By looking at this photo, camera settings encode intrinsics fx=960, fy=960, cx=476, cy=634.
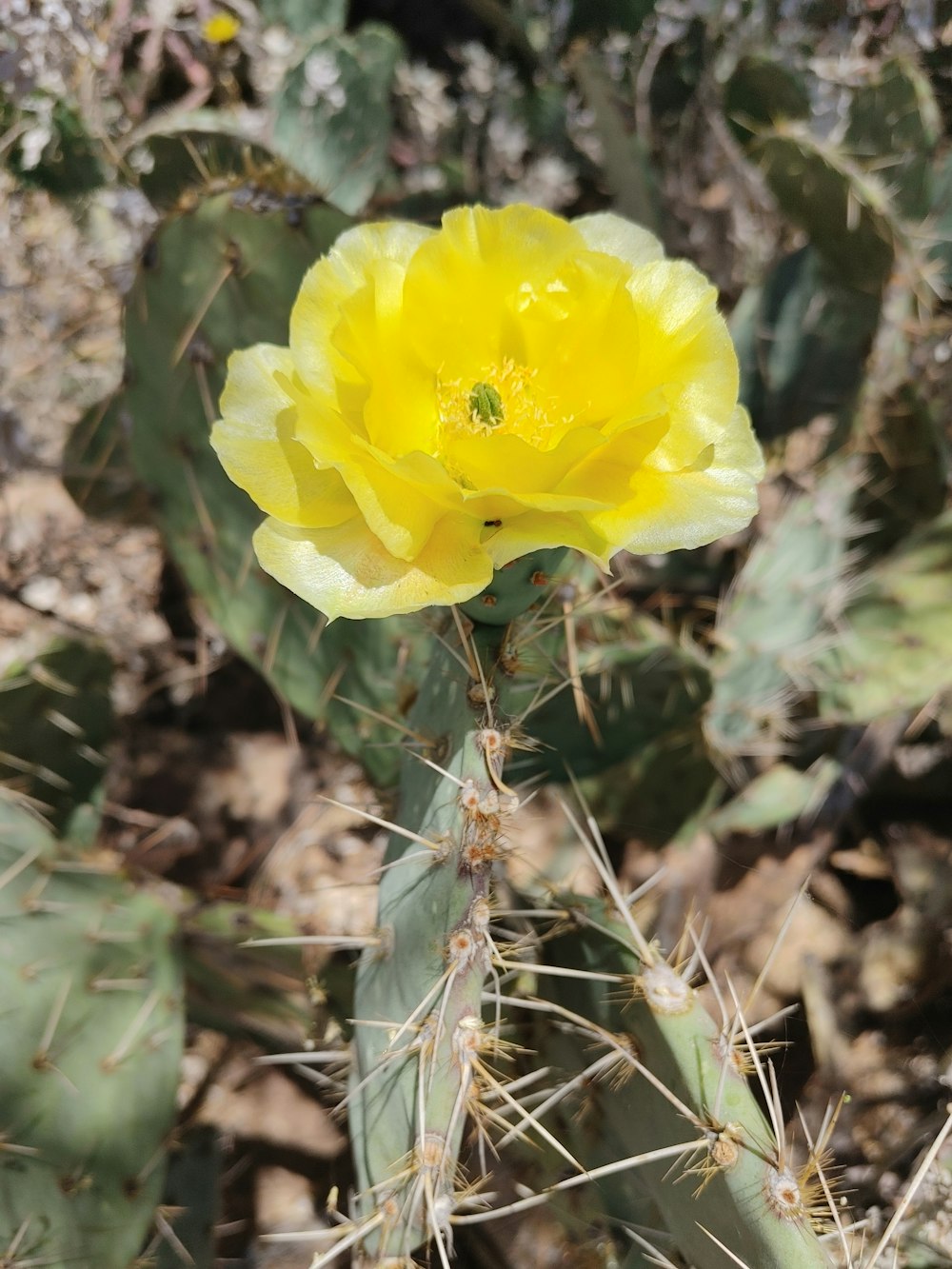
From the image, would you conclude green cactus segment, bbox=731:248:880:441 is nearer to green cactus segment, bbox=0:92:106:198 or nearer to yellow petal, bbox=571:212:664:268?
yellow petal, bbox=571:212:664:268

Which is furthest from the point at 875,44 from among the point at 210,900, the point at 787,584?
the point at 210,900

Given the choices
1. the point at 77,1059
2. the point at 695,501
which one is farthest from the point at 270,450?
the point at 77,1059

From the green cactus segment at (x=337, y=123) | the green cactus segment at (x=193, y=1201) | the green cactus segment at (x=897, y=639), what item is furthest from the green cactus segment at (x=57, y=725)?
the green cactus segment at (x=897, y=639)

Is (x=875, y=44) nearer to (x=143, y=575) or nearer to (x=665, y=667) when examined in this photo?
(x=665, y=667)

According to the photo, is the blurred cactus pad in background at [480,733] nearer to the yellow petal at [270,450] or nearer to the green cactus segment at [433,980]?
the green cactus segment at [433,980]

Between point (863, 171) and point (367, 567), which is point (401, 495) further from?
point (863, 171)

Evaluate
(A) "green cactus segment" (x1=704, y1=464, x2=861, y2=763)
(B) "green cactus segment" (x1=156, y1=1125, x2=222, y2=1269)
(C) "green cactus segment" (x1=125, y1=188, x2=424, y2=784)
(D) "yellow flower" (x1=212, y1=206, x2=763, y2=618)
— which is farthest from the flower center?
(B) "green cactus segment" (x1=156, y1=1125, x2=222, y2=1269)

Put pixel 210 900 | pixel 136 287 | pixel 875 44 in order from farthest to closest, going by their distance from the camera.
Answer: pixel 875 44, pixel 210 900, pixel 136 287
